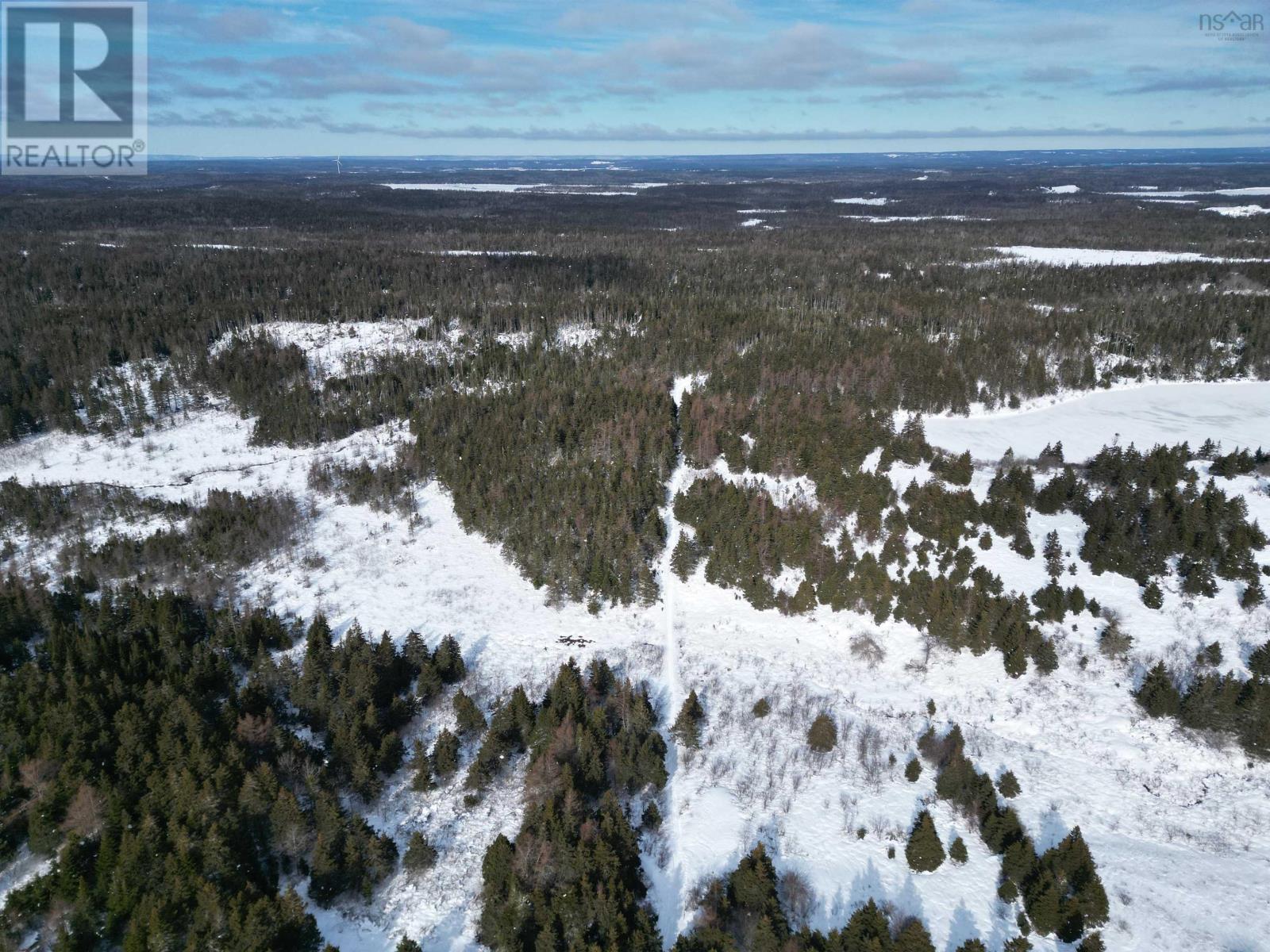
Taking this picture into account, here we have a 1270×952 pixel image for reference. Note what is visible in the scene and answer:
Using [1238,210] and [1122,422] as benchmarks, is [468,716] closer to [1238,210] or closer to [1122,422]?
[1122,422]

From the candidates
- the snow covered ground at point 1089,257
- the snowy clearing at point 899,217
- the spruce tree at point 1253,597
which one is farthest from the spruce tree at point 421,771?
the snowy clearing at point 899,217

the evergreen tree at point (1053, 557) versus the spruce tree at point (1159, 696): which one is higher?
the evergreen tree at point (1053, 557)

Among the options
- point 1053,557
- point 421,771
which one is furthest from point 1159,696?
point 421,771

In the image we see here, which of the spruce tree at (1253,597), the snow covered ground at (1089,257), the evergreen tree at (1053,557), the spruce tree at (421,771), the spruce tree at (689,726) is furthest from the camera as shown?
the snow covered ground at (1089,257)

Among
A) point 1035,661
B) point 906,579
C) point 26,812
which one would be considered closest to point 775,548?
point 906,579

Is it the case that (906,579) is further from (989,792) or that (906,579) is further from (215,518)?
(215,518)

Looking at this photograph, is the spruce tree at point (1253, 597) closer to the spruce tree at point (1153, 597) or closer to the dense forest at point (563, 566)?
the dense forest at point (563, 566)
